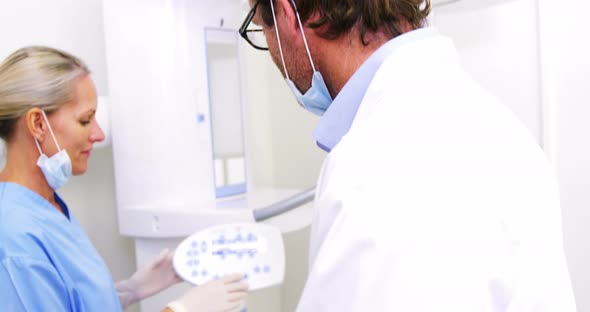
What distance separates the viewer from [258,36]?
1655 millimetres

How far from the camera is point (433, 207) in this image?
419mm

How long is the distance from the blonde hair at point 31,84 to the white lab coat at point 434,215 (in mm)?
717

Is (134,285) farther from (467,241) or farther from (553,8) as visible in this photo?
(553,8)

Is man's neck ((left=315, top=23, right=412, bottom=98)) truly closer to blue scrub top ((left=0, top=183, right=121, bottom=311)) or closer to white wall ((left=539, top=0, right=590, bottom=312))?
blue scrub top ((left=0, top=183, right=121, bottom=311))

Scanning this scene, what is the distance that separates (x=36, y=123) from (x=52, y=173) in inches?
4.0

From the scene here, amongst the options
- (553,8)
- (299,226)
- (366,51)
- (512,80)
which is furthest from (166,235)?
(553,8)

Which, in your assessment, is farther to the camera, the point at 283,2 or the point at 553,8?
the point at 553,8

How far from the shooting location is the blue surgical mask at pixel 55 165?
1.00 meters

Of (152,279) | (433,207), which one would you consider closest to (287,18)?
(433,207)

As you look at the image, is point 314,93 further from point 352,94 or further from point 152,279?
point 152,279

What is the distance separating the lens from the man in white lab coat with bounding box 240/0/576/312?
0.41 meters

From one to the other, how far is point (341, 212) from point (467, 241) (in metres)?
0.11

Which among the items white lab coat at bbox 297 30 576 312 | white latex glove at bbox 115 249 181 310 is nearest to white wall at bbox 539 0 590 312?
white lab coat at bbox 297 30 576 312

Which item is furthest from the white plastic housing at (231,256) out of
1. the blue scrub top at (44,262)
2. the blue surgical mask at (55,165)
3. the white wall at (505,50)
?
the white wall at (505,50)
